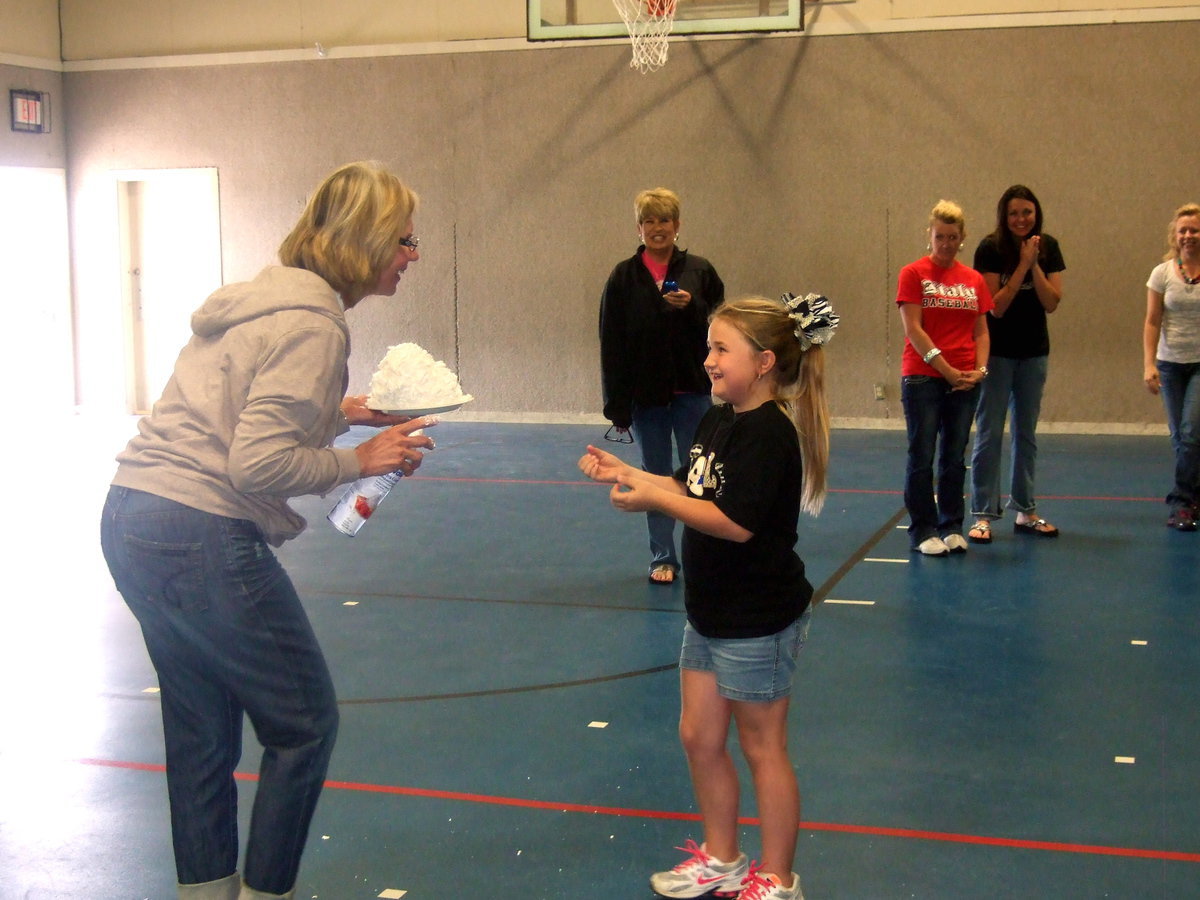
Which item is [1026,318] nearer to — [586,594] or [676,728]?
[586,594]

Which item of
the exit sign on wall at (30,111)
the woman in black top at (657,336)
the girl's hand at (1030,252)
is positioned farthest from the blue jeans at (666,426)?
the exit sign on wall at (30,111)

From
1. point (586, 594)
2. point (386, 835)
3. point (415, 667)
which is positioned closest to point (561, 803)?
point (386, 835)

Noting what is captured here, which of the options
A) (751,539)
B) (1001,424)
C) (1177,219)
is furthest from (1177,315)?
(751,539)

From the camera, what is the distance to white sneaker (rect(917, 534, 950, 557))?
5.93 m

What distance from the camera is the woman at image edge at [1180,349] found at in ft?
20.7

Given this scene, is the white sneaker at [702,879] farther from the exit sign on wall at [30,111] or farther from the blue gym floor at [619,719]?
the exit sign on wall at [30,111]

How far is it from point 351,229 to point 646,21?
840 cm

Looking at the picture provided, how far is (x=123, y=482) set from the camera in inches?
88.7

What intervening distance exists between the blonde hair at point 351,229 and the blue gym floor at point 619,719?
1.34 m

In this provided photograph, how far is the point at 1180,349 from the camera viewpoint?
20.9ft

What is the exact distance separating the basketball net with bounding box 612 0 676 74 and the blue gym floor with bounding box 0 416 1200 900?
4868mm

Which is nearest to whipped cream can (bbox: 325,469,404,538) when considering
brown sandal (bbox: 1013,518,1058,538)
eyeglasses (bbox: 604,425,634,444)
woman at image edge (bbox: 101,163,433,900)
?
woman at image edge (bbox: 101,163,433,900)

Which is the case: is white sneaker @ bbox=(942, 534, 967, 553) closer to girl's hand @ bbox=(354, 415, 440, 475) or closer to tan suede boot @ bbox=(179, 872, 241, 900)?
girl's hand @ bbox=(354, 415, 440, 475)

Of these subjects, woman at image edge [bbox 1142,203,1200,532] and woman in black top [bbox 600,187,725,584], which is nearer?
woman in black top [bbox 600,187,725,584]
